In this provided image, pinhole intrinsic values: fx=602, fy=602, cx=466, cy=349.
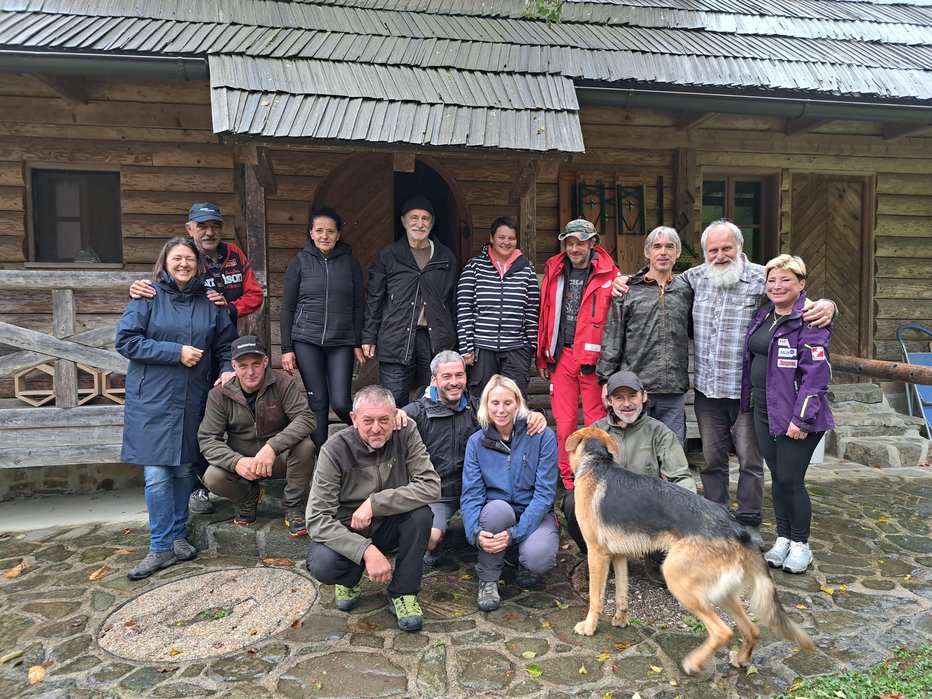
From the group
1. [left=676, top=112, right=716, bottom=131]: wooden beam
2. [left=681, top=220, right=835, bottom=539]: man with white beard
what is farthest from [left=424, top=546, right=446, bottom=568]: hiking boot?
[left=676, top=112, right=716, bottom=131]: wooden beam

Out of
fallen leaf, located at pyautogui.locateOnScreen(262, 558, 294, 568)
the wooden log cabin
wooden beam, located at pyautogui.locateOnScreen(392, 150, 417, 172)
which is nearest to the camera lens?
fallen leaf, located at pyautogui.locateOnScreen(262, 558, 294, 568)

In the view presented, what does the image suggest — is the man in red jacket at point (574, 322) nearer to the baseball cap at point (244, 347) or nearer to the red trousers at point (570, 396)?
the red trousers at point (570, 396)

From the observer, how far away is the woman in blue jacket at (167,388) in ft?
12.5

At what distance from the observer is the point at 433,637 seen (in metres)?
3.11

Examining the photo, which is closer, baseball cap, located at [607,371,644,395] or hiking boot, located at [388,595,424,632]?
hiking boot, located at [388,595,424,632]

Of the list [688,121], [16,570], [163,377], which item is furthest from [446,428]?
[688,121]

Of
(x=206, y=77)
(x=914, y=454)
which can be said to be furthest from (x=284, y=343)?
Result: (x=914, y=454)

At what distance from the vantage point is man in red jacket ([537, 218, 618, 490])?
424 cm

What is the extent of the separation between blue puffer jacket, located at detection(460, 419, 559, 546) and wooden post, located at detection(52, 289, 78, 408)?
3.44 m

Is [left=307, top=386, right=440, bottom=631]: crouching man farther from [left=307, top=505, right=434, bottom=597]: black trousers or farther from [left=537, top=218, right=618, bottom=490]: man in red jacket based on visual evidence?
[left=537, top=218, right=618, bottom=490]: man in red jacket

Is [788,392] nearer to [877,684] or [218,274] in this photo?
[877,684]

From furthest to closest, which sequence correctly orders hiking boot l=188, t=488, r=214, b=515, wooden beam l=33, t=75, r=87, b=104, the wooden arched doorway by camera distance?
the wooden arched doorway
wooden beam l=33, t=75, r=87, b=104
hiking boot l=188, t=488, r=214, b=515

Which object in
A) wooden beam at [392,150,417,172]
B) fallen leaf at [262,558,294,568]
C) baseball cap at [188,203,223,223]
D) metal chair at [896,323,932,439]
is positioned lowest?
fallen leaf at [262,558,294,568]

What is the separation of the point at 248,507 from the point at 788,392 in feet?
11.9
